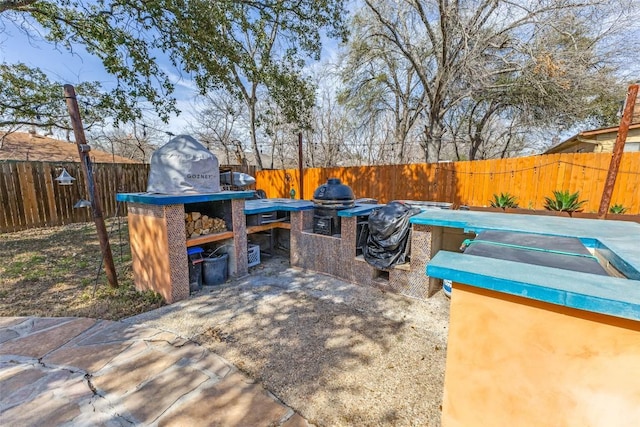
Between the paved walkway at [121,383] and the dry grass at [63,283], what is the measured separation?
516mm

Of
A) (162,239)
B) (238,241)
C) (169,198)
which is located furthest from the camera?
(238,241)

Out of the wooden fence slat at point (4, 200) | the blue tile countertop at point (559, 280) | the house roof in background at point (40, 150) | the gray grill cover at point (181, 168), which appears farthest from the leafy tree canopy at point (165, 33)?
the house roof in background at point (40, 150)

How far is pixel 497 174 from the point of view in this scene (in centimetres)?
755

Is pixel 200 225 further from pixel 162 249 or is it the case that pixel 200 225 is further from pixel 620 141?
pixel 620 141

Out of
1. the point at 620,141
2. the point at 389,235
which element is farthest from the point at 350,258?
the point at 620,141

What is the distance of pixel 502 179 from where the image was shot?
7512 mm

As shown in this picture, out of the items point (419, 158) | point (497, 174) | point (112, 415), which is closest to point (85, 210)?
point (112, 415)

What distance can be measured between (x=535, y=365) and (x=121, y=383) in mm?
2861

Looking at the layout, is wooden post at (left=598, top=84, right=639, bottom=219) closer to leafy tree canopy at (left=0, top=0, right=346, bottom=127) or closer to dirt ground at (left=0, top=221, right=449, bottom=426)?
dirt ground at (left=0, top=221, right=449, bottom=426)

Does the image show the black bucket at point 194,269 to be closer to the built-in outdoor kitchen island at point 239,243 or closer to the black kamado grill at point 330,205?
the built-in outdoor kitchen island at point 239,243

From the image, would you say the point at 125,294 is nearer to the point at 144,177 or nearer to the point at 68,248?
the point at 68,248

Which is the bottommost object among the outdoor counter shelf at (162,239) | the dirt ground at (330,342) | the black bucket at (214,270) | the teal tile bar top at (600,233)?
the dirt ground at (330,342)

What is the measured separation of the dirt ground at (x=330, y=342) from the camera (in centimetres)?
202

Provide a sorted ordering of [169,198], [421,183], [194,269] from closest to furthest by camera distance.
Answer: [169,198] < [194,269] < [421,183]
